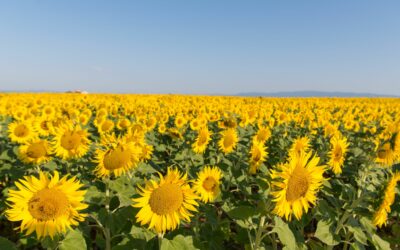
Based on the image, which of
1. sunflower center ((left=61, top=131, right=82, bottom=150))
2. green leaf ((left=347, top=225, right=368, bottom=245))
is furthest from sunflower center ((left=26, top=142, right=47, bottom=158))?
green leaf ((left=347, top=225, right=368, bottom=245))

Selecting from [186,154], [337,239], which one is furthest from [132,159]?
[186,154]

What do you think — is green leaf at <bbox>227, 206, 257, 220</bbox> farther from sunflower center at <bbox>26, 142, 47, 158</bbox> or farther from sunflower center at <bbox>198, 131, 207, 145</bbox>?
sunflower center at <bbox>198, 131, 207, 145</bbox>

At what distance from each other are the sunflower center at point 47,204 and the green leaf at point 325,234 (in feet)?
7.83

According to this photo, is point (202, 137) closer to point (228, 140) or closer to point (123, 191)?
point (228, 140)

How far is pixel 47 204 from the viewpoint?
2225 millimetres

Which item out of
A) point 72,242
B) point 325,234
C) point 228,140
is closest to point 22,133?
point 228,140

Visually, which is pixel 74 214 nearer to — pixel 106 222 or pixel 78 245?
pixel 78 245

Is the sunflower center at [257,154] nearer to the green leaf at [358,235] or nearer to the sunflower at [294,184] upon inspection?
the green leaf at [358,235]

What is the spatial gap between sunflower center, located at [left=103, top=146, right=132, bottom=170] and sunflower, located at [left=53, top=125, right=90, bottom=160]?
925mm

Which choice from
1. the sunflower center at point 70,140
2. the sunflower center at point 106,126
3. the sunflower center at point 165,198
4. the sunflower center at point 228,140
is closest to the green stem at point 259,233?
the sunflower center at point 165,198

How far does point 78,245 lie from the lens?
2.39 meters

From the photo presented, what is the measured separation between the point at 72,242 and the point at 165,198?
2.60 feet

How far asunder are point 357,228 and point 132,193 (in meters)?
2.27

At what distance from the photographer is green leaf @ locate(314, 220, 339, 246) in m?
3.11
